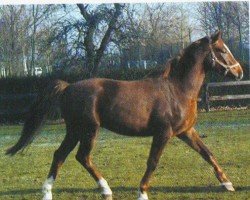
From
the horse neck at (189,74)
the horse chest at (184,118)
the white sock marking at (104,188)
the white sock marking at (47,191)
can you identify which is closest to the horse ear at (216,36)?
the horse neck at (189,74)

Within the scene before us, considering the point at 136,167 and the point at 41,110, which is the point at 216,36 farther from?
the point at 136,167

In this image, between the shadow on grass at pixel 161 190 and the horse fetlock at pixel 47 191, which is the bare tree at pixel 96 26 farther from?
the horse fetlock at pixel 47 191

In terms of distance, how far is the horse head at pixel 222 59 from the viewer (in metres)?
6.30

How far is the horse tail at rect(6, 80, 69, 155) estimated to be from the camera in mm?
6215

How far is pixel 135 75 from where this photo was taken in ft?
24.2

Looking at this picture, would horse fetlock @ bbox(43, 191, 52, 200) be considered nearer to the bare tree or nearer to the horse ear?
the bare tree

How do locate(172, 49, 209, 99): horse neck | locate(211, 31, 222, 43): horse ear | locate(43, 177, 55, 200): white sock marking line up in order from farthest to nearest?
locate(172, 49, 209, 99): horse neck < locate(211, 31, 222, 43): horse ear < locate(43, 177, 55, 200): white sock marking

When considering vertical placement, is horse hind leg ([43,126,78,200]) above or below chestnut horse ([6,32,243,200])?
below

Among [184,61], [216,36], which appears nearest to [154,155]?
[184,61]

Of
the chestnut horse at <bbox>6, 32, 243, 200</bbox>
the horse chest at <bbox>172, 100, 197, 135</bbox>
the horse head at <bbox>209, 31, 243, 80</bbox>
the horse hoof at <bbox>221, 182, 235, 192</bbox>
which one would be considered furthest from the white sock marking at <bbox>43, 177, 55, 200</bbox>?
the horse head at <bbox>209, 31, 243, 80</bbox>

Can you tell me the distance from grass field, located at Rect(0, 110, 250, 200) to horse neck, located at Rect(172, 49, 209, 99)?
112 cm

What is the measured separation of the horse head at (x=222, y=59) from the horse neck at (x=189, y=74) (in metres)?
0.13

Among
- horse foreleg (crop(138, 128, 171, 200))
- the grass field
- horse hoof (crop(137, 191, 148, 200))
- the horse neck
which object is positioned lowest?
the grass field

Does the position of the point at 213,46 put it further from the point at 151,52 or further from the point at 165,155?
the point at 165,155
